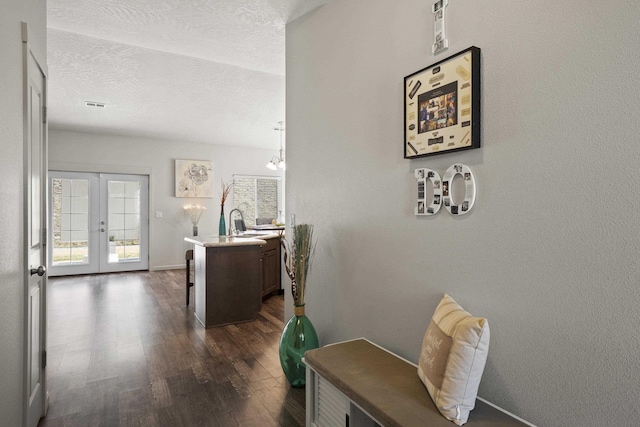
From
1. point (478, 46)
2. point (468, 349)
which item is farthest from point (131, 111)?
point (468, 349)

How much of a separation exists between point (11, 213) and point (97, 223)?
6318 millimetres

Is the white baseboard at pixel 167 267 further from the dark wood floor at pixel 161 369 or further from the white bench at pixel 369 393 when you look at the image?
the white bench at pixel 369 393

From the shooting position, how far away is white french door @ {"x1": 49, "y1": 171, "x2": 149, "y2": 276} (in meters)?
6.88

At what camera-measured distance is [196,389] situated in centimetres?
259

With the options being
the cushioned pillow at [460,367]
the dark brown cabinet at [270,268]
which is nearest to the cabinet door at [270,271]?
the dark brown cabinet at [270,268]

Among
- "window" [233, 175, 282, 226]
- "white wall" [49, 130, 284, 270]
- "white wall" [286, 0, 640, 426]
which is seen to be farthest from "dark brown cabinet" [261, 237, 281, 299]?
"window" [233, 175, 282, 226]

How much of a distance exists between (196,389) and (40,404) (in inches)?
34.9

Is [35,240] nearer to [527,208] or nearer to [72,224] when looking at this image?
[527,208]

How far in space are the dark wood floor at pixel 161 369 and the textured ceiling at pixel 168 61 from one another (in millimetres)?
2746

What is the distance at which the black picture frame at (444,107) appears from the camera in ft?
5.25

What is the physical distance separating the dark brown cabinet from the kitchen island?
601 millimetres

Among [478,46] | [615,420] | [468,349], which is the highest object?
[478,46]

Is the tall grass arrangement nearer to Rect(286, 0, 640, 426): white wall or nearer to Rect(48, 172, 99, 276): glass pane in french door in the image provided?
Rect(286, 0, 640, 426): white wall

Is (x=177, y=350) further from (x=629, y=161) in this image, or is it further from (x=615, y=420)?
(x=629, y=161)
